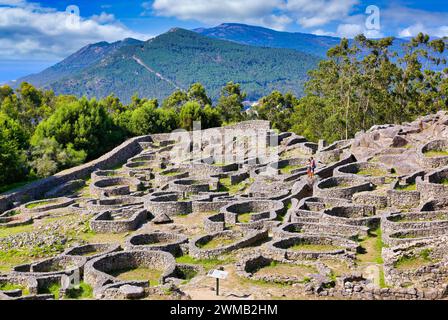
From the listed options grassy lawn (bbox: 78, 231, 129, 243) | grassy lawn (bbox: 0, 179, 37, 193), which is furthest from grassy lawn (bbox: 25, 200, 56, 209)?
grassy lawn (bbox: 78, 231, 129, 243)

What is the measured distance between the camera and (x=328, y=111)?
79000 mm

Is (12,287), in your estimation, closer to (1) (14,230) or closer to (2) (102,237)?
(2) (102,237)

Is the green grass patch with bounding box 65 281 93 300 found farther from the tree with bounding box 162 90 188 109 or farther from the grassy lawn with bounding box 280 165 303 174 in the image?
the tree with bounding box 162 90 188 109

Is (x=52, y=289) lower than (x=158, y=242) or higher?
lower

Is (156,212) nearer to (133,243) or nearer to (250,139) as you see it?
(133,243)

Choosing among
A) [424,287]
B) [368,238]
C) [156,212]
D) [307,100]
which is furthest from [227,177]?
[307,100]

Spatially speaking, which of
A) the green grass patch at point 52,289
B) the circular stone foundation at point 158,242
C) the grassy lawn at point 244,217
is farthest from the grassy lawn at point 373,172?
the green grass patch at point 52,289

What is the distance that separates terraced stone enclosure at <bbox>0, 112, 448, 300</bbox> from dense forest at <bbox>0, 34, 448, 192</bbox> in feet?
40.1

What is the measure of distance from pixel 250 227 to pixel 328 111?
51513 mm

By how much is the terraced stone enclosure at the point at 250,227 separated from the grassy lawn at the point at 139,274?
0.33ft

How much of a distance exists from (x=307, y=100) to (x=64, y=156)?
3973 cm

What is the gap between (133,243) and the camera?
2950cm

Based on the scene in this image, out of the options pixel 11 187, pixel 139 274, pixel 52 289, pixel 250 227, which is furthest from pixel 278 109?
pixel 52 289

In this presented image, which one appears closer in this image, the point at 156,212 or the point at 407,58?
the point at 156,212
